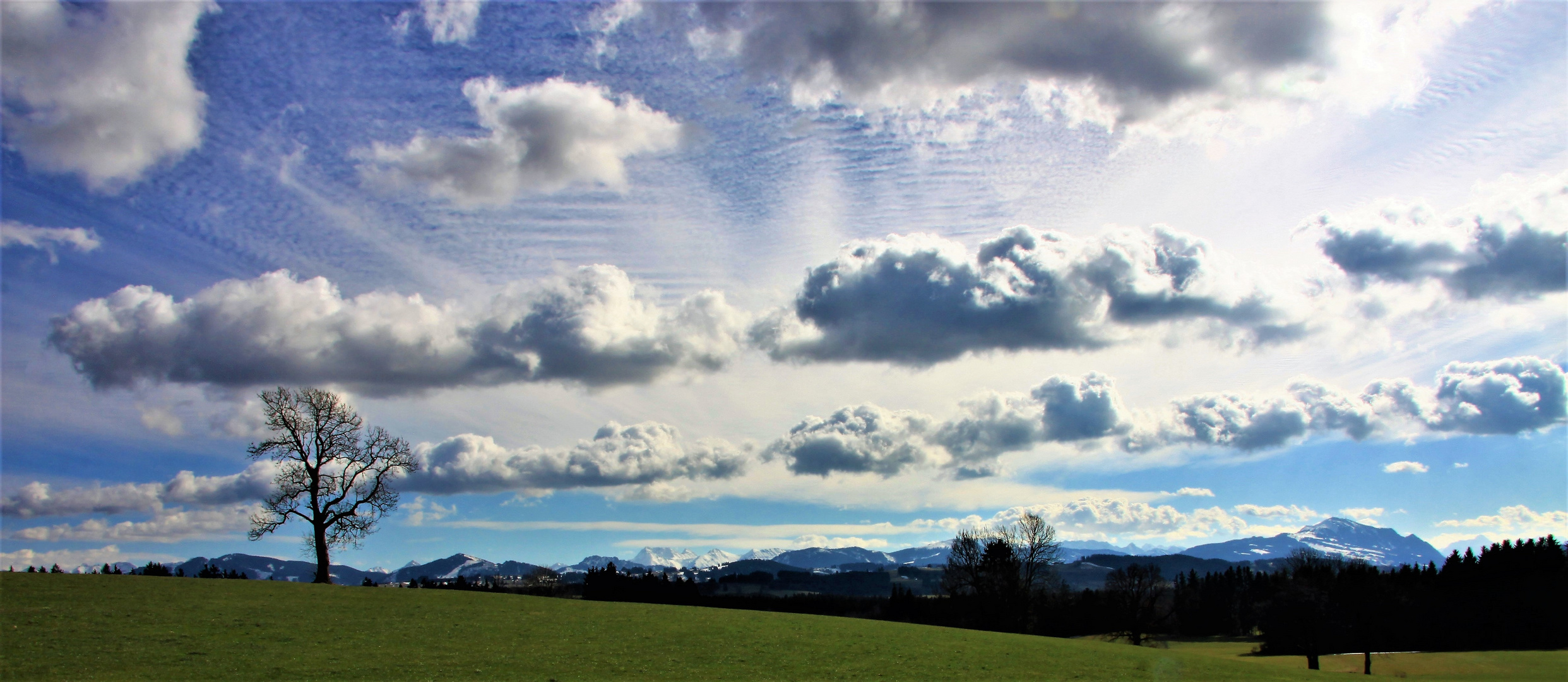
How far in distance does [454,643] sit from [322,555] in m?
29.9

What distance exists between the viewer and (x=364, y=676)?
2720cm

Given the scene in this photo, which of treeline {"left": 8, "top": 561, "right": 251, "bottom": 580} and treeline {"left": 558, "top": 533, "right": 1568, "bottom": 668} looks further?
treeline {"left": 558, "top": 533, "right": 1568, "bottom": 668}

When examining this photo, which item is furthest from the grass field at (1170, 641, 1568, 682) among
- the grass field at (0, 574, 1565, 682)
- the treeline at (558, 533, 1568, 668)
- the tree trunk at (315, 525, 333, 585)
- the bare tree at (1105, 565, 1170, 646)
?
the tree trunk at (315, 525, 333, 585)

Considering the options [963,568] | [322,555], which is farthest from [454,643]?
[963,568]

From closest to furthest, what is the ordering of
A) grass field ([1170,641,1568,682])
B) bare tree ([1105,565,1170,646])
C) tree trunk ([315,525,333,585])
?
tree trunk ([315,525,333,585])
grass field ([1170,641,1568,682])
bare tree ([1105,565,1170,646])

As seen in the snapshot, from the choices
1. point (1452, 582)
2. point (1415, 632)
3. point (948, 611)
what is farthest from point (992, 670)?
point (1452, 582)

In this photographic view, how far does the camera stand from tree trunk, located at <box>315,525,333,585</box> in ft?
190

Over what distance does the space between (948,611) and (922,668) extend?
91.4 m

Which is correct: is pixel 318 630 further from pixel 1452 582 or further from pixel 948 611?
pixel 1452 582

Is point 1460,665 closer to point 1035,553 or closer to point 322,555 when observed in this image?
point 1035,553

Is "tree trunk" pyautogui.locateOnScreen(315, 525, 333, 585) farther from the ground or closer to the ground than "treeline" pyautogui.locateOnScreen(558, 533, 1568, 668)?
farther from the ground

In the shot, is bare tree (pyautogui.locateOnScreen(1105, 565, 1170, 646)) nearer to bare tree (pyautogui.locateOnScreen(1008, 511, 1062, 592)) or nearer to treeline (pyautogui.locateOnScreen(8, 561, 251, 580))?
bare tree (pyautogui.locateOnScreen(1008, 511, 1062, 592))

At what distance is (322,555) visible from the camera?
2290 inches

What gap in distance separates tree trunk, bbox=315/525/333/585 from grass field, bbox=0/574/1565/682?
6.26 meters
